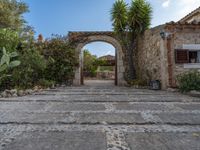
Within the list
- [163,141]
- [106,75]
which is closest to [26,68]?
[163,141]

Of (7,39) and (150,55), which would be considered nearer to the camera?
(7,39)

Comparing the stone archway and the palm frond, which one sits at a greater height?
the palm frond

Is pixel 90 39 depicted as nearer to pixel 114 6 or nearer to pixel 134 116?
pixel 114 6

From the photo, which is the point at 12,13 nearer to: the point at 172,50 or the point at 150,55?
the point at 150,55

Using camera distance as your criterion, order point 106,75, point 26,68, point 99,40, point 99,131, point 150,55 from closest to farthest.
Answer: point 99,131 → point 26,68 → point 150,55 → point 99,40 → point 106,75

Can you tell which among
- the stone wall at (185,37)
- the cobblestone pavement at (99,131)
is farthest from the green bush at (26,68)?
the stone wall at (185,37)

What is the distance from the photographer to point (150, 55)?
10.0m

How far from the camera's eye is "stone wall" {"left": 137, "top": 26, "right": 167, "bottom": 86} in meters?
8.90

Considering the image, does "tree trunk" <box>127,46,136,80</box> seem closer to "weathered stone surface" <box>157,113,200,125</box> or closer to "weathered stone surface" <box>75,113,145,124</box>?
Answer: "weathered stone surface" <box>157,113,200,125</box>

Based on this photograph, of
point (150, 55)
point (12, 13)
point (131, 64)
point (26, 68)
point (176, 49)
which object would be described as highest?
point (12, 13)

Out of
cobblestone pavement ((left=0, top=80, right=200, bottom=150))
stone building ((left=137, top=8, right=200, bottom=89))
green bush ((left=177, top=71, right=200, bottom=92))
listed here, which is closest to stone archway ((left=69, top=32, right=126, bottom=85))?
stone building ((left=137, top=8, right=200, bottom=89))

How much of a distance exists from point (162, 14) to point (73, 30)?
558cm

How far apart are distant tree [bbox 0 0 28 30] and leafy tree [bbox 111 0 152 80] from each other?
7.94 metres

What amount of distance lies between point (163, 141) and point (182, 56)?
22.4 feet
